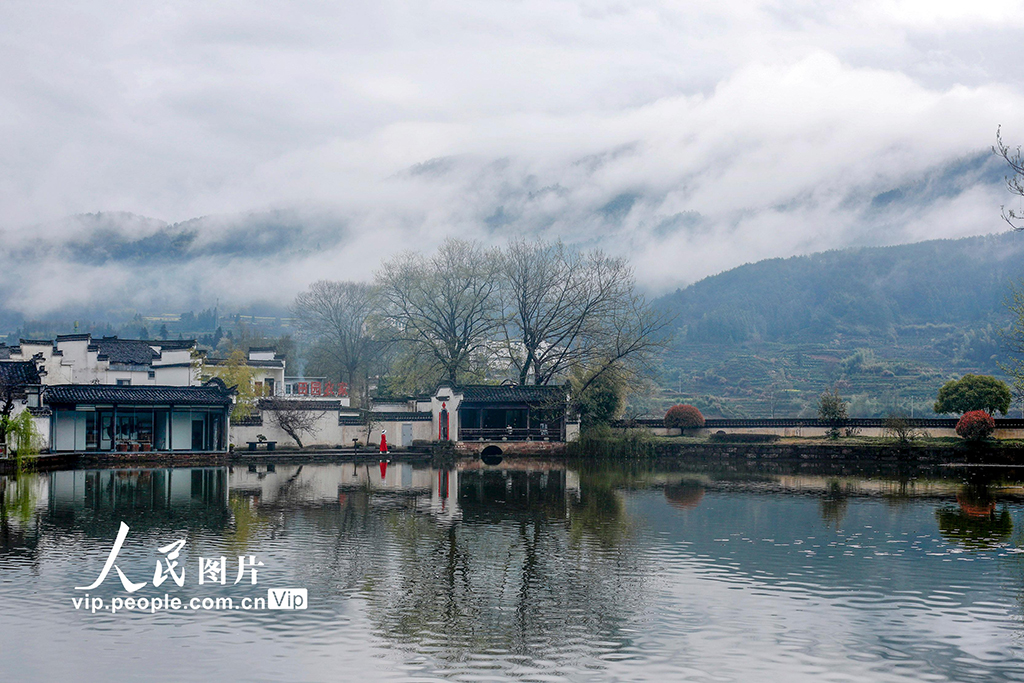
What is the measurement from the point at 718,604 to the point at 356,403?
71.2m

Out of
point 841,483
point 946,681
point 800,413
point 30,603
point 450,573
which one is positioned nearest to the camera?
A: point 946,681

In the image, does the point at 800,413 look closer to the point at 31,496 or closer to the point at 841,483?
the point at 841,483

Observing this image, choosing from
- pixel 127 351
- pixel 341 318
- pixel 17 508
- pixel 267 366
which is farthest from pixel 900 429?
pixel 341 318

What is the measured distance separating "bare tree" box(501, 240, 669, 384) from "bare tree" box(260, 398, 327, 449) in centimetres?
1251

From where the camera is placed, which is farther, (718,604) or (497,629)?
(718,604)

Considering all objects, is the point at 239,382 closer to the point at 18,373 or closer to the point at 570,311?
the point at 18,373

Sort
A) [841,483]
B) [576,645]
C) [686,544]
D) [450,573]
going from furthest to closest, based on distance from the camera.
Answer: [841,483] < [686,544] < [450,573] < [576,645]

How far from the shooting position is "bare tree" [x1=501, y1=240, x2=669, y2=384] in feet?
180

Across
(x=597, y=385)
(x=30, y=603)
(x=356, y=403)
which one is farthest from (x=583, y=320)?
(x=30, y=603)

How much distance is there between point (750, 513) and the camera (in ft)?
77.8

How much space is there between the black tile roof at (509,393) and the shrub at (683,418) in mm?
6717

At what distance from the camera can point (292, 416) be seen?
166 ft

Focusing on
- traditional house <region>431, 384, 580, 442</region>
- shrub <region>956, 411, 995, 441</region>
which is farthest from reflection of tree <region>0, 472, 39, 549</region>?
shrub <region>956, 411, 995, 441</region>

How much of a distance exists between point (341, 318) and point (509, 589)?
2887 inches
